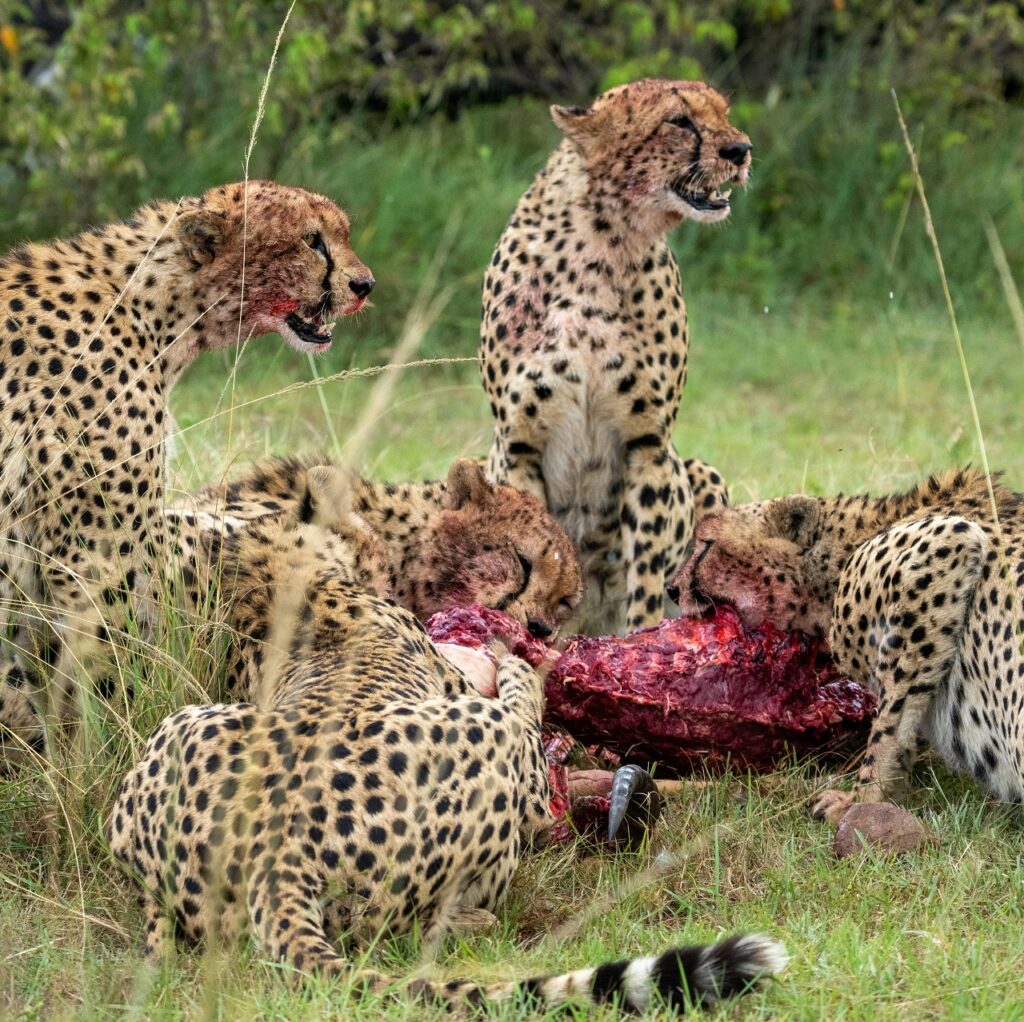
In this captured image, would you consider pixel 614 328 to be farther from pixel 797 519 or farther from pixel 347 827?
pixel 347 827

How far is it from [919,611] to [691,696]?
0.55 metres

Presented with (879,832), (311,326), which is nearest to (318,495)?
(311,326)

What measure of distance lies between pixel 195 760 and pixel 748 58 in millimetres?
8530

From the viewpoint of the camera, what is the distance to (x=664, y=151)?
484 cm

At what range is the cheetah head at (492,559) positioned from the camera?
4391 mm

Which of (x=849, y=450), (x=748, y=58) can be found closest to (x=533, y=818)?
(x=849, y=450)

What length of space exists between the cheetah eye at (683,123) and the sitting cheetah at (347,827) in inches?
79.8

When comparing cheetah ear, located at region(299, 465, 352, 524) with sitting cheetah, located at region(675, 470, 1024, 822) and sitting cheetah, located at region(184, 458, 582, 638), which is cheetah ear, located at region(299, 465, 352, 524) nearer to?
sitting cheetah, located at region(184, 458, 582, 638)

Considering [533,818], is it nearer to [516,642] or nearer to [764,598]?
[516,642]

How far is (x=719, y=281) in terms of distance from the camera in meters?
9.41

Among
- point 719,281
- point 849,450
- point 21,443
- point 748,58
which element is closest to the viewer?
point 21,443

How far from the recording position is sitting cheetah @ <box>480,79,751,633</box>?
4.81 meters

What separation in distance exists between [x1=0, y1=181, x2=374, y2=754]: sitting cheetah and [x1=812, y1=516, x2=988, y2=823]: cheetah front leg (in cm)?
138

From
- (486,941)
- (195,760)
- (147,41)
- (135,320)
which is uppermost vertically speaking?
(147,41)
